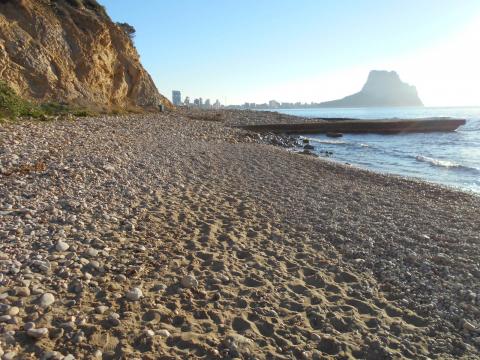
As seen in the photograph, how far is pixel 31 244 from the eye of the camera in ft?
15.4

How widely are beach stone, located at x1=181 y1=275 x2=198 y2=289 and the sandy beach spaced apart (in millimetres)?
34

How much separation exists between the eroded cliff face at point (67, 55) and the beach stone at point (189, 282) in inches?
711

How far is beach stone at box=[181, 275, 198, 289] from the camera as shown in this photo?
174 inches

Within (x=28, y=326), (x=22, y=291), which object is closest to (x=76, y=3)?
(x=22, y=291)

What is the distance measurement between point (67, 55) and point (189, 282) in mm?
24827

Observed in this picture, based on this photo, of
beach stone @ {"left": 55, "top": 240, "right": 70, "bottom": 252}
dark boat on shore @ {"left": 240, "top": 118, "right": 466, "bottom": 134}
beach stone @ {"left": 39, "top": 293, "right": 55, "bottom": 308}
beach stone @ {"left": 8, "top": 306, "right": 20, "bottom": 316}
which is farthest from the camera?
dark boat on shore @ {"left": 240, "top": 118, "right": 466, "bottom": 134}

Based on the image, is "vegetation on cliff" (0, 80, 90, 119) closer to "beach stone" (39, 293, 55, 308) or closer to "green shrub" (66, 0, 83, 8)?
"beach stone" (39, 293, 55, 308)

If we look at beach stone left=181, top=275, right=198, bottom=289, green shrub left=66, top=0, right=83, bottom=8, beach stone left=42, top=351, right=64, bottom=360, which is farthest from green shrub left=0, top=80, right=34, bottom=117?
green shrub left=66, top=0, right=83, bottom=8

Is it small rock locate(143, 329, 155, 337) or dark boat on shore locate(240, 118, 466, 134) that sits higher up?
dark boat on shore locate(240, 118, 466, 134)

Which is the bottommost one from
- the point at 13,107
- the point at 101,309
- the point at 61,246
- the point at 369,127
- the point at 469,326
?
the point at 469,326

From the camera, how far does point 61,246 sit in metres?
4.72

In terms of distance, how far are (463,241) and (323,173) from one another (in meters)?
6.67

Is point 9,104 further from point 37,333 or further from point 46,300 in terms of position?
point 37,333

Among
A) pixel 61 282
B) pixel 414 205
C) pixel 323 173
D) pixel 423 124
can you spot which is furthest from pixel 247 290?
pixel 423 124
